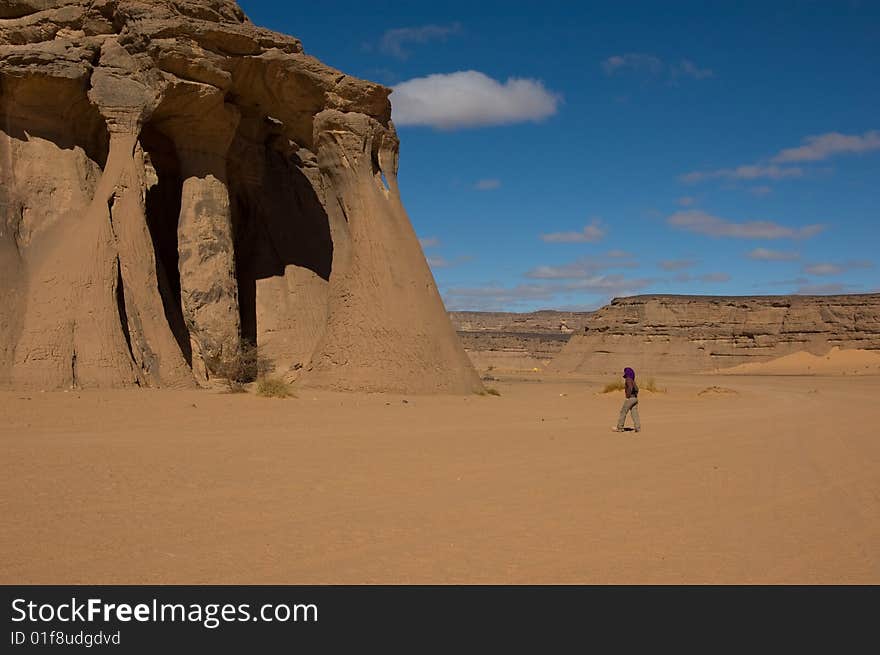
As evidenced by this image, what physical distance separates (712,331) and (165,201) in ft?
156

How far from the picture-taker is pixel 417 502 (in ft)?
21.2

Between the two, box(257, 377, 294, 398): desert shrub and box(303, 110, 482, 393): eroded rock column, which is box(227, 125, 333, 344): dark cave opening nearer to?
box(303, 110, 482, 393): eroded rock column

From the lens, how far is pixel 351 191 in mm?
18391

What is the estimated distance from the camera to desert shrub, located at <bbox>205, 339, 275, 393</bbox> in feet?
59.9

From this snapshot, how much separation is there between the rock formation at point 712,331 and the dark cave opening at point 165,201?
42294 mm

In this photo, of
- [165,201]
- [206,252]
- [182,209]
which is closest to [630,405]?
[206,252]

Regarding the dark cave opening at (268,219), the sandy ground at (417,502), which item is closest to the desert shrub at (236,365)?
the dark cave opening at (268,219)

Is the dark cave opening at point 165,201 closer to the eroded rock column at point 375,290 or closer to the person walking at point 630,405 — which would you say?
the eroded rock column at point 375,290

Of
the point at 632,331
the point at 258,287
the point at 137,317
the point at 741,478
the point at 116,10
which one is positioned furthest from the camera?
the point at 632,331

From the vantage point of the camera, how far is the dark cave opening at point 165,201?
20141mm

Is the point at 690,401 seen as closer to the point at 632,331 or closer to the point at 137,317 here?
the point at 137,317

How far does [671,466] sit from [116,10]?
622 inches

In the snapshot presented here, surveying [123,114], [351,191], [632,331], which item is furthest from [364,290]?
[632,331]

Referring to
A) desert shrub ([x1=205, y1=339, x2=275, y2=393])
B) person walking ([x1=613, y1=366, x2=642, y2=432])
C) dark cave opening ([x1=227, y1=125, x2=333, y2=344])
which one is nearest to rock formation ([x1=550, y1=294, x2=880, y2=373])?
dark cave opening ([x1=227, y1=125, x2=333, y2=344])
